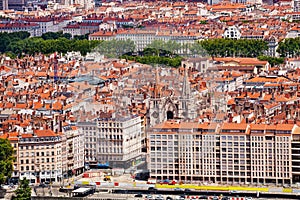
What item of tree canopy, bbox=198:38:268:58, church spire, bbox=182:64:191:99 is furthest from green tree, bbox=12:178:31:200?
tree canopy, bbox=198:38:268:58

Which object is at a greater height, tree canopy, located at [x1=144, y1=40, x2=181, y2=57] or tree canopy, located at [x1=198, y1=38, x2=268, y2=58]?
tree canopy, located at [x1=144, y1=40, x2=181, y2=57]

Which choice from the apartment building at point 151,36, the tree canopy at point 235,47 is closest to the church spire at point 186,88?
the apartment building at point 151,36

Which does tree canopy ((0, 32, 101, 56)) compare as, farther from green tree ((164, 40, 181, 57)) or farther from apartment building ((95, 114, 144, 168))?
apartment building ((95, 114, 144, 168))

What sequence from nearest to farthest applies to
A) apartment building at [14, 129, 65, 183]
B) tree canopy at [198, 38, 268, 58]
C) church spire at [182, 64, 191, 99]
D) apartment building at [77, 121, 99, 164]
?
apartment building at [14, 129, 65, 183], apartment building at [77, 121, 99, 164], church spire at [182, 64, 191, 99], tree canopy at [198, 38, 268, 58]

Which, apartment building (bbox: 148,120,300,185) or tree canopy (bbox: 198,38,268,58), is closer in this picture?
apartment building (bbox: 148,120,300,185)

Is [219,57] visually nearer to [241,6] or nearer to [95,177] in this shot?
[95,177]

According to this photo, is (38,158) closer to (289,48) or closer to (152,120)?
(152,120)

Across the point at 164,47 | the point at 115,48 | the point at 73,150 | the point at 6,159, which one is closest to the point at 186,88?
the point at 73,150
